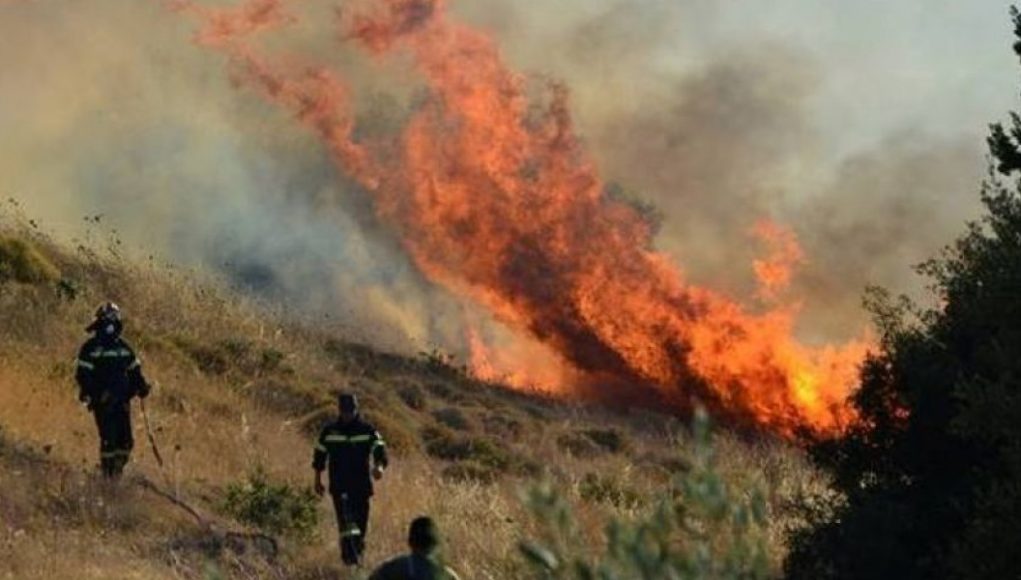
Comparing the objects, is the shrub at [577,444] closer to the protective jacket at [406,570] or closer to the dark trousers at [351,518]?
the dark trousers at [351,518]

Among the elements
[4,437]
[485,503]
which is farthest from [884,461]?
[4,437]

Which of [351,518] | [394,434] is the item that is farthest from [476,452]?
[351,518]

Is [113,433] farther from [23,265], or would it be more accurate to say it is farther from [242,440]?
[23,265]

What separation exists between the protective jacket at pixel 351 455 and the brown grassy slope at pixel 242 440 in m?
1.20

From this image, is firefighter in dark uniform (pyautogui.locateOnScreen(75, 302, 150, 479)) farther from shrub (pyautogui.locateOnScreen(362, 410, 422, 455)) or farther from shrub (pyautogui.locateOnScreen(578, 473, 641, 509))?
shrub (pyautogui.locateOnScreen(362, 410, 422, 455))

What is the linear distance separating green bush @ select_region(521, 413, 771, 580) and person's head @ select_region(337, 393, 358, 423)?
11.3 m

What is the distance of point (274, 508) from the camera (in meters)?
17.7

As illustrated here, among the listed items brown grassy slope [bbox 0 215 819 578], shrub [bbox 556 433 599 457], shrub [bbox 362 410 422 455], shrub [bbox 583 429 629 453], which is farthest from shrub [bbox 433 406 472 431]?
shrub [bbox 362 410 422 455]

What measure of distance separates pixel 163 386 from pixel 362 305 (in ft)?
92.9

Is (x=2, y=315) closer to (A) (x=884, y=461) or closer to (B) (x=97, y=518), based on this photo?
(B) (x=97, y=518)

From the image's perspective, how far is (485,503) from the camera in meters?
19.4

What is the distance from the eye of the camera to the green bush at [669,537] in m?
3.81

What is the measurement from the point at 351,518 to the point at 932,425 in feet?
20.6

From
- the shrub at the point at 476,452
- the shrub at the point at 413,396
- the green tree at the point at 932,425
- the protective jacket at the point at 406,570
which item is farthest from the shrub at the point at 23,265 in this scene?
the protective jacket at the point at 406,570
